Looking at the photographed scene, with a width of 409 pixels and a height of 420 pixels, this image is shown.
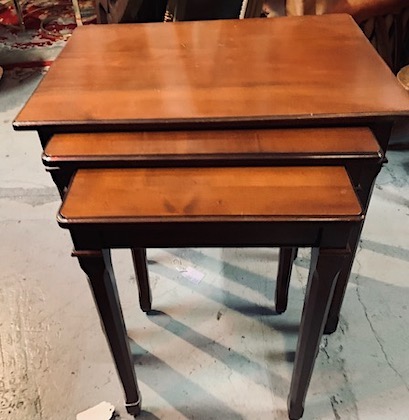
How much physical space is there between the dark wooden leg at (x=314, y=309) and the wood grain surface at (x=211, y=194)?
8 centimetres

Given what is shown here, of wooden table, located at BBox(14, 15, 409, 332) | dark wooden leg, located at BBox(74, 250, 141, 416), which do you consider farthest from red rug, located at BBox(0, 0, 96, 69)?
dark wooden leg, located at BBox(74, 250, 141, 416)

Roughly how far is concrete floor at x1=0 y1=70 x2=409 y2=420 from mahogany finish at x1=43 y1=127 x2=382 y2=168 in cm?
58

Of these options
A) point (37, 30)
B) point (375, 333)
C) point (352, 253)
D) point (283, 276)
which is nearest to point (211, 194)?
point (352, 253)

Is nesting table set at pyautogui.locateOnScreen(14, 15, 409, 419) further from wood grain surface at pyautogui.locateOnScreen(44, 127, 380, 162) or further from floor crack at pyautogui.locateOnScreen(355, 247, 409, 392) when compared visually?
floor crack at pyautogui.locateOnScreen(355, 247, 409, 392)

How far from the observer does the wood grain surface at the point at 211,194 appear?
2.13 ft

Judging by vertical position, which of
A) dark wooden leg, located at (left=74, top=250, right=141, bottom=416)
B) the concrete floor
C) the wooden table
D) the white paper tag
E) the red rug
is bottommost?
the red rug

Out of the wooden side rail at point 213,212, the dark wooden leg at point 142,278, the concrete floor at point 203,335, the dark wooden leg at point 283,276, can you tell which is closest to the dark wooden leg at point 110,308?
the wooden side rail at point 213,212

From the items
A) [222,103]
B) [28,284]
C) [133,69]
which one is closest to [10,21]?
[28,284]

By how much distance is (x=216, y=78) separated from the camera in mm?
901

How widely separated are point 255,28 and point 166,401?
2.78 feet

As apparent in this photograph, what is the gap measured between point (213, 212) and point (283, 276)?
569 mm

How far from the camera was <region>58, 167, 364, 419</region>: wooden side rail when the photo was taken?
0.65 meters

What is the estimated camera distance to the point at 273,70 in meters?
0.92

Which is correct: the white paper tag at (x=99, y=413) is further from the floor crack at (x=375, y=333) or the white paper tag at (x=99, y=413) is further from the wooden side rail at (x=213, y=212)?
the floor crack at (x=375, y=333)
